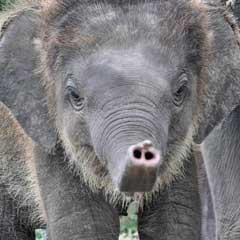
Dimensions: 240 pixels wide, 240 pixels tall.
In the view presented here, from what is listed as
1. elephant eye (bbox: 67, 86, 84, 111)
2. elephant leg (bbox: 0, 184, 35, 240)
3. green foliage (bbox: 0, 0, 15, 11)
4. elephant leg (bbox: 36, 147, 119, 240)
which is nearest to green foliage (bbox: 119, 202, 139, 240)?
green foliage (bbox: 0, 0, 15, 11)

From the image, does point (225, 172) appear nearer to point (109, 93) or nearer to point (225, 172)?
point (225, 172)

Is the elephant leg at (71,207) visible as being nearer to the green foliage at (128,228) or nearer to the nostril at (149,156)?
the nostril at (149,156)

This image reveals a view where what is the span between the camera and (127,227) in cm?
1002

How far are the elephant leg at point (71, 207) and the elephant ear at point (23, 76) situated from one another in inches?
6.1

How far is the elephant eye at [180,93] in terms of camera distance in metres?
5.84

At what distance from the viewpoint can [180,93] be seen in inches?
232

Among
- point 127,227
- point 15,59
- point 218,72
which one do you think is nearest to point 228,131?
point 218,72

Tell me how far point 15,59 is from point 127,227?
397 centimetres

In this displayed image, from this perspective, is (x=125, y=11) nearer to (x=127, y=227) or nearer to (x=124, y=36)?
(x=124, y=36)

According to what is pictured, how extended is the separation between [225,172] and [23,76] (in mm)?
1237

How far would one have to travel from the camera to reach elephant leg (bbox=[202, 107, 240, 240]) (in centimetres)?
685

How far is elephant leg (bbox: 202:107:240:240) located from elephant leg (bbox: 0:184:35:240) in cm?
95

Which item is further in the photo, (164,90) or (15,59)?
(15,59)

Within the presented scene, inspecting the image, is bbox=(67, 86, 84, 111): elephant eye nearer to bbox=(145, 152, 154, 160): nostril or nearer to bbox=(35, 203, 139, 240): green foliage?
bbox=(145, 152, 154, 160): nostril
